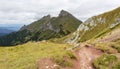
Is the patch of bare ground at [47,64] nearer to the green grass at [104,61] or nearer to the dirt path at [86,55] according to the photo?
the dirt path at [86,55]

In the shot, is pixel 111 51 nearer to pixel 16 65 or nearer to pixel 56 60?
pixel 56 60

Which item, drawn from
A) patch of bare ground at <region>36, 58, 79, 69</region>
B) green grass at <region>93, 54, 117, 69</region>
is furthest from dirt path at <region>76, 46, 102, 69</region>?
patch of bare ground at <region>36, 58, 79, 69</region>

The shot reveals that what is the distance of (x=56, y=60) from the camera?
32.4 meters

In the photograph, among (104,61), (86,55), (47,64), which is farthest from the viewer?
(86,55)

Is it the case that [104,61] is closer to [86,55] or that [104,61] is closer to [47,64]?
[86,55]

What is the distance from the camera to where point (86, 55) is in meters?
36.0

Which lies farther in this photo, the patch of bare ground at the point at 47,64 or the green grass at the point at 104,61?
the green grass at the point at 104,61

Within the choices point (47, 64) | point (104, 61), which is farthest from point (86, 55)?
point (47, 64)

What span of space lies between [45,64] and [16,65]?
5.86 metres

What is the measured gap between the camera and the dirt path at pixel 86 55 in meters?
33.1

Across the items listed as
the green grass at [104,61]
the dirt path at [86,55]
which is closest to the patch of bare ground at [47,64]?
the dirt path at [86,55]

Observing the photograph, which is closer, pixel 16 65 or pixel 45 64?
pixel 45 64

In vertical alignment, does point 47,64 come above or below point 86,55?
below

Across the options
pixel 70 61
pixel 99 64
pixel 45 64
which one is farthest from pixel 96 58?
pixel 45 64
